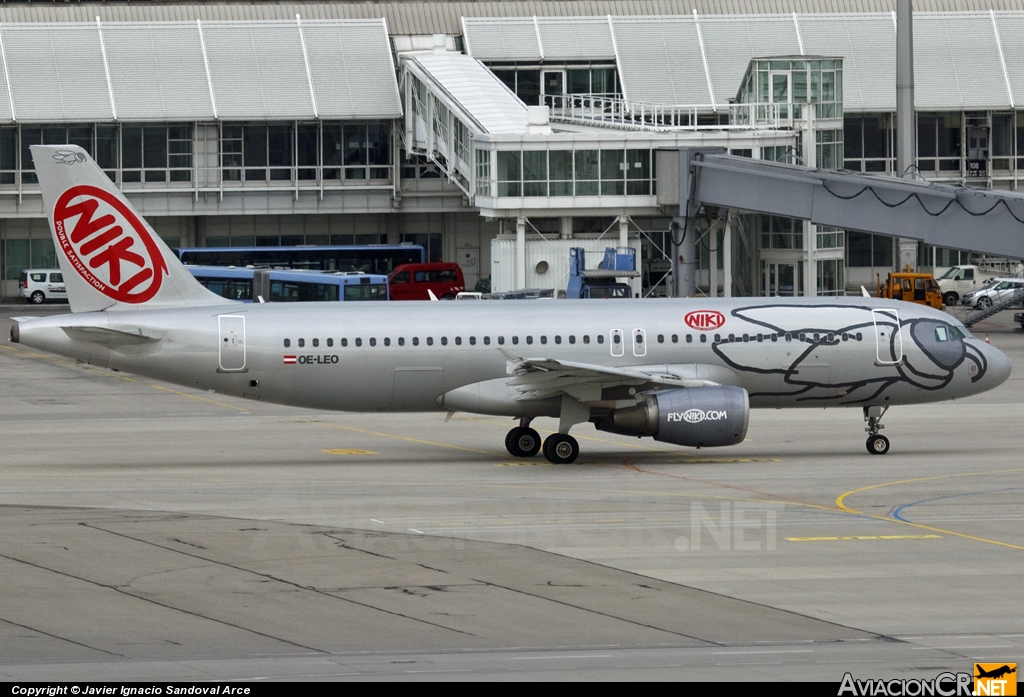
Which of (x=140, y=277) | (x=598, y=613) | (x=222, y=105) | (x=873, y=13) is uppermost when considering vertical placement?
(x=873, y=13)

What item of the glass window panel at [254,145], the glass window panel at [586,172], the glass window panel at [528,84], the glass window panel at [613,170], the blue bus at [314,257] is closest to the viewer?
the glass window panel at [613,170]

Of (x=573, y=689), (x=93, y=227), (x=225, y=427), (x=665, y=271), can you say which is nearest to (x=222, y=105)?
(x=665, y=271)

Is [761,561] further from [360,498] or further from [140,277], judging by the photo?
[140,277]

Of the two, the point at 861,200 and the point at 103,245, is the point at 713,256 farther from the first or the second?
the point at 103,245

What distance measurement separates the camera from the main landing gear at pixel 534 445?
39688mm

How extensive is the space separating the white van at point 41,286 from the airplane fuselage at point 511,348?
67.9m

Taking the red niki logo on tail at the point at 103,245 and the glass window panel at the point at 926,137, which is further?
the glass window panel at the point at 926,137

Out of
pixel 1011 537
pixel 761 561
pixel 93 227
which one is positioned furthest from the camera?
pixel 93 227

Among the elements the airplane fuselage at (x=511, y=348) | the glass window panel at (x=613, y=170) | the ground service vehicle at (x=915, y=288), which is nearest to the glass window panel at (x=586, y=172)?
the glass window panel at (x=613, y=170)

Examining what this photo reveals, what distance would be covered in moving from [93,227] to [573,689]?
25.2m

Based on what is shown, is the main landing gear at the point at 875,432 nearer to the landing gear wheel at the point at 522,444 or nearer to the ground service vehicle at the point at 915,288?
the landing gear wheel at the point at 522,444

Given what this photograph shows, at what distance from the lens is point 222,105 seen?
10362cm

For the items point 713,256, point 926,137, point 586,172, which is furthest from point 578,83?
point 926,137

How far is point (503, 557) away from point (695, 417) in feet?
39.0
